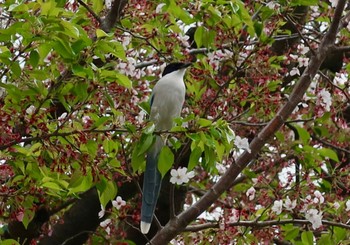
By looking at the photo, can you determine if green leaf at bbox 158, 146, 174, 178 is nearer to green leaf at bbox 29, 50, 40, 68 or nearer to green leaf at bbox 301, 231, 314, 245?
green leaf at bbox 29, 50, 40, 68

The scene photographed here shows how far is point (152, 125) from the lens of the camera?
3.06m

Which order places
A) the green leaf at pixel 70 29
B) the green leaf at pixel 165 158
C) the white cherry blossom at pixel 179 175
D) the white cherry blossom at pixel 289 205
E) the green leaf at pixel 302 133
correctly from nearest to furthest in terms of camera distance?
the green leaf at pixel 70 29, the green leaf at pixel 165 158, the white cherry blossom at pixel 179 175, the white cherry blossom at pixel 289 205, the green leaf at pixel 302 133

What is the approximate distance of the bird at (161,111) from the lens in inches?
160

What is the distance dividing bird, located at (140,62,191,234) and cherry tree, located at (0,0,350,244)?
109mm

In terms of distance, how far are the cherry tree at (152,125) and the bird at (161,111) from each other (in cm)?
11

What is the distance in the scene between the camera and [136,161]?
3.24 meters

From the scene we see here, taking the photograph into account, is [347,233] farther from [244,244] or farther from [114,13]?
[114,13]

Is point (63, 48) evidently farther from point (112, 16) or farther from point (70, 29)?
point (112, 16)

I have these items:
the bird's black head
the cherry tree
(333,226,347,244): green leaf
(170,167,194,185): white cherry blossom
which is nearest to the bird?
the bird's black head

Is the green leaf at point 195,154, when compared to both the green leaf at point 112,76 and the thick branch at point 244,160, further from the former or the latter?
→ the thick branch at point 244,160

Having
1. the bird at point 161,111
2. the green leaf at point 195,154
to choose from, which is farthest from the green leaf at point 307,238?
the green leaf at point 195,154

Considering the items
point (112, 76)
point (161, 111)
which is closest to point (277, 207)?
point (161, 111)

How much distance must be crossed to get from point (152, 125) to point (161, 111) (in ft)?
3.67

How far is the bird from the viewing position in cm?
406
